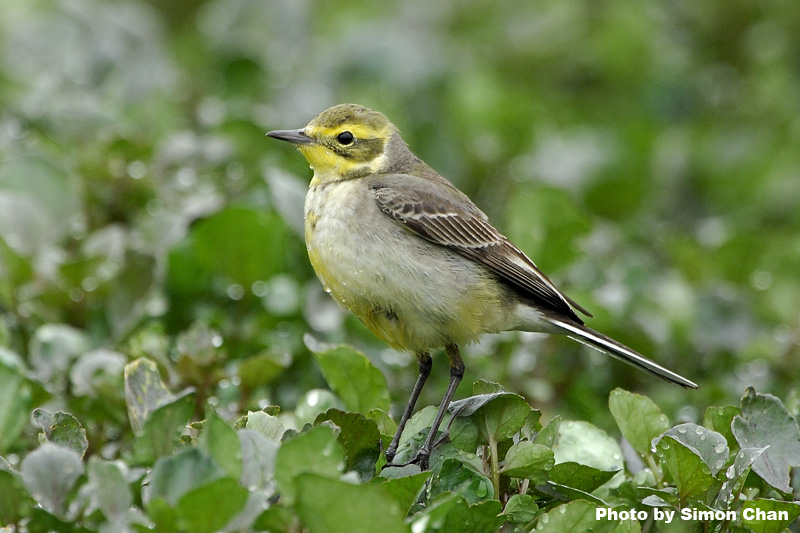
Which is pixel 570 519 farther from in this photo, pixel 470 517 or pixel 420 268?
pixel 420 268

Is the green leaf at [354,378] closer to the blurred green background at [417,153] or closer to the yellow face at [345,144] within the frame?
the blurred green background at [417,153]

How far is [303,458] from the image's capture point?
246 centimetres

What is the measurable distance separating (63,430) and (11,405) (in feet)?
2.11

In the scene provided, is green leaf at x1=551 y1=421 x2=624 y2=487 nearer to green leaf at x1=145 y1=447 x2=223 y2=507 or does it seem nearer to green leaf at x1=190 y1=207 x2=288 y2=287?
green leaf at x1=145 y1=447 x2=223 y2=507

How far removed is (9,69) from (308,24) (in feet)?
7.56

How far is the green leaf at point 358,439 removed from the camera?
10.1 ft

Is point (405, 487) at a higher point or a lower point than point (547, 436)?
lower

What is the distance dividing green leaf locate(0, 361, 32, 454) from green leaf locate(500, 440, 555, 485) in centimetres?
176

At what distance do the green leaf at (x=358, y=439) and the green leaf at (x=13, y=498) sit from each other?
2.89 feet

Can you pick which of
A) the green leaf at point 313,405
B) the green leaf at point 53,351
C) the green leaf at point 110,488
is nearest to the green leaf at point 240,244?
the green leaf at point 53,351

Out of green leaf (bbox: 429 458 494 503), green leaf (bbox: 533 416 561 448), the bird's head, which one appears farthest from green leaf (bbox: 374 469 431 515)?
the bird's head

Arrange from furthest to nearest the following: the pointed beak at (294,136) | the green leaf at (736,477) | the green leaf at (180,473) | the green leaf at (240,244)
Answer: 1. the pointed beak at (294,136)
2. the green leaf at (240,244)
3. the green leaf at (736,477)
4. the green leaf at (180,473)

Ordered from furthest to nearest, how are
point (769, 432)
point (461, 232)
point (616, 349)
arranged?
point (461, 232) < point (616, 349) < point (769, 432)

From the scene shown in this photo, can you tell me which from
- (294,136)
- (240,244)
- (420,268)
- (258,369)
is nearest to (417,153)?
(294,136)
